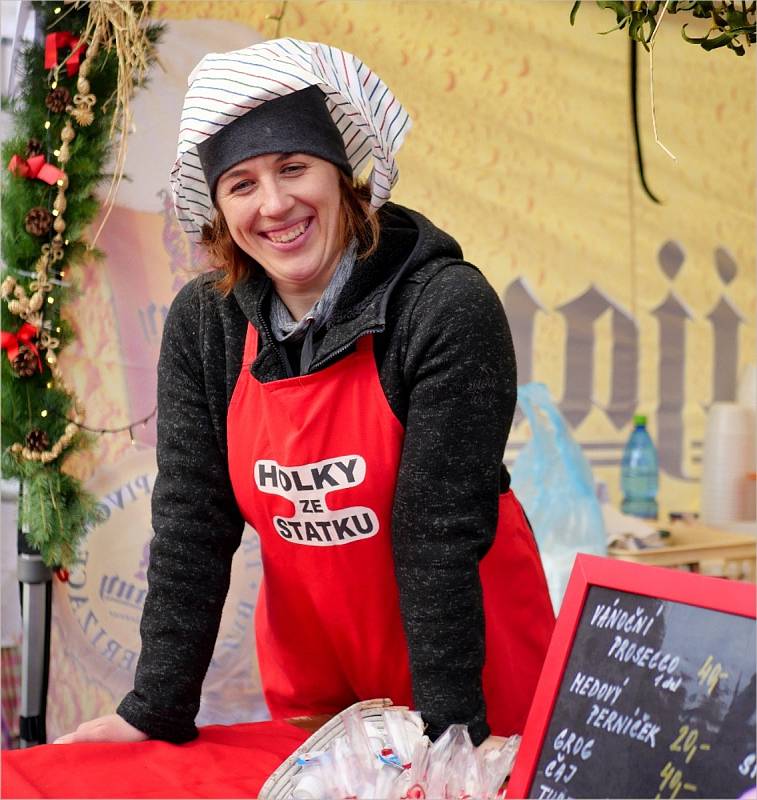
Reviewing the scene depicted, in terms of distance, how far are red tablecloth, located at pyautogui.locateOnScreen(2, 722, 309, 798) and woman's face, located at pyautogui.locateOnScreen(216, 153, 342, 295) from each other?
60cm

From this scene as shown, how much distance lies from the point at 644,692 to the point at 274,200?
2.43 ft

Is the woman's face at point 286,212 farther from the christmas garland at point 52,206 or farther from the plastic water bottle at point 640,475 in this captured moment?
the plastic water bottle at point 640,475

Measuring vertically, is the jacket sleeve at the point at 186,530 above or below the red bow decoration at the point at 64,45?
below

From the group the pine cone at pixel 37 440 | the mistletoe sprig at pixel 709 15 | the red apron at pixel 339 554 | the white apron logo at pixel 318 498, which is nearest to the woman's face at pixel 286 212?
the red apron at pixel 339 554

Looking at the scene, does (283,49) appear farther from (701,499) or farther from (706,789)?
(701,499)

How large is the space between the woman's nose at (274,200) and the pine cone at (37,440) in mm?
1304

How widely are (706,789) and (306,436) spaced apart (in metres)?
0.67

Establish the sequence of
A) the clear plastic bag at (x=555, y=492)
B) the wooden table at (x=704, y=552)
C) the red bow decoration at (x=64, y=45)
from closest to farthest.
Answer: the red bow decoration at (x=64, y=45), the clear plastic bag at (x=555, y=492), the wooden table at (x=704, y=552)

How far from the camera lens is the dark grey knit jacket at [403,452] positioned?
1168 millimetres

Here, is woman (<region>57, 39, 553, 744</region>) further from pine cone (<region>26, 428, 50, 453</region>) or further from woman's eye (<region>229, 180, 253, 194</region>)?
pine cone (<region>26, 428, 50, 453</region>)

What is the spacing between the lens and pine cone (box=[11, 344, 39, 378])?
2.29m

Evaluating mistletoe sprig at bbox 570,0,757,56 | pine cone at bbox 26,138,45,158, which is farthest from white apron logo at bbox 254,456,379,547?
pine cone at bbox 26,138,45,158

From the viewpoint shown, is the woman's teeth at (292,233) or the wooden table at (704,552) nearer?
the woman's teeth at (292,233)

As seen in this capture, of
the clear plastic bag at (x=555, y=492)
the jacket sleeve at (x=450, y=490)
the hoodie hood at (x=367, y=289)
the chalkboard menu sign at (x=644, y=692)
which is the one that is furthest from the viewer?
the clear plastic bag at (x=555, y=492)
